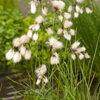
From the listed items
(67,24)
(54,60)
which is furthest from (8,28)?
(54,60)

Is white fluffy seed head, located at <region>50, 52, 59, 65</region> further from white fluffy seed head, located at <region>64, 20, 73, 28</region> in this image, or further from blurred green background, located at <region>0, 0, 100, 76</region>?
blurred green background, located at <region>0, 0, 100, 76</region>

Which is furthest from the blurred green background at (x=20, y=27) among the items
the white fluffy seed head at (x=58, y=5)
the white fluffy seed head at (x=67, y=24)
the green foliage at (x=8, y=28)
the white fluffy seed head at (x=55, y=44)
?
the white fluffy seed head at (x=55, y=44)

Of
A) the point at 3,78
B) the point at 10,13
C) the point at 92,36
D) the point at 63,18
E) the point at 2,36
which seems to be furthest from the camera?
the point at 10,13

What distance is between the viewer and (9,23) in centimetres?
586

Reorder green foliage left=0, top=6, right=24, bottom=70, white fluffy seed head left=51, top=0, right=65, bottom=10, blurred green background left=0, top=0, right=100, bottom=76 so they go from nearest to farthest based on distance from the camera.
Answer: white fluffy seed head left=51, top=0, right=65, bottom=10 < blurred green background left=0, top=0, right=100, bottom=76 < green foliage left=0, top=6, right=24, bottom=70

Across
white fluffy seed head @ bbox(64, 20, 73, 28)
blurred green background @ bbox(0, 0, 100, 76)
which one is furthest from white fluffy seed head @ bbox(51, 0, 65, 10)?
blurred green background @ bbox(0, 0, 100, 76)

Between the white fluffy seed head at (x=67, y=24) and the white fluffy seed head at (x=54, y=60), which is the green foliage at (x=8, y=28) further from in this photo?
the white fluffy seed head at (x=54, y=60)

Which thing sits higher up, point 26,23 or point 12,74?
point 26,23

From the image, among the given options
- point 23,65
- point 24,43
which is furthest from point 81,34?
point 24,43

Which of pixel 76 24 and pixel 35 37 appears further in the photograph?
pixel 76 24

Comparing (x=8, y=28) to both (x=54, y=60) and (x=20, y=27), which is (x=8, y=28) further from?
(x=54, y=60)

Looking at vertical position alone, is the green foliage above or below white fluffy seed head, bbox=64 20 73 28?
above

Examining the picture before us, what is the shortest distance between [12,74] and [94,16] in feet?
5.09

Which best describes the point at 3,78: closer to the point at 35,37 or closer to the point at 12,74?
the point at 12,74
